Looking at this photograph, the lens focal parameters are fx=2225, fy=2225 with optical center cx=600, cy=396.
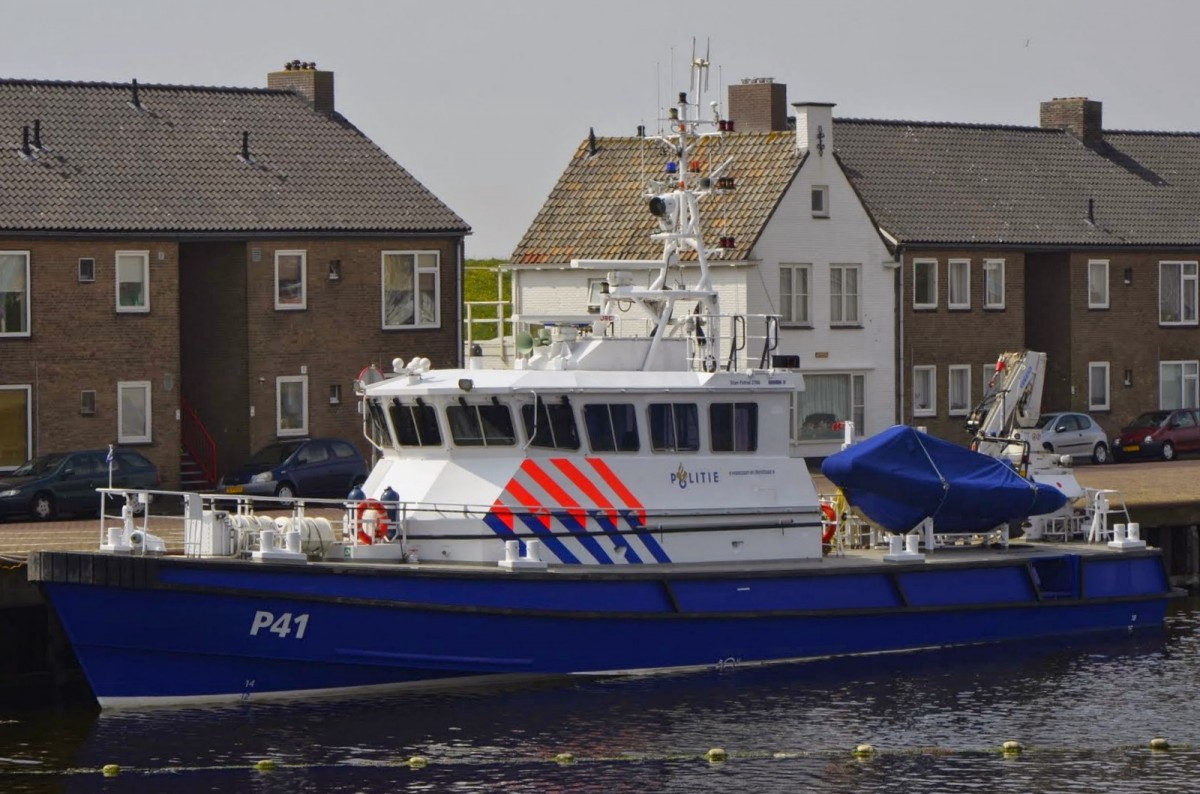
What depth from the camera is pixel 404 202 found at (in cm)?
4500

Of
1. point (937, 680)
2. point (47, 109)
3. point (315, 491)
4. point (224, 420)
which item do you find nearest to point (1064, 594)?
point (937, 680)

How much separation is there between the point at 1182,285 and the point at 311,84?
22.7 metres

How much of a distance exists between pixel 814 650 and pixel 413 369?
19.5 feet

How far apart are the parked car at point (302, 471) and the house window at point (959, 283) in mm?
17238

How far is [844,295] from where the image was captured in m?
49.1

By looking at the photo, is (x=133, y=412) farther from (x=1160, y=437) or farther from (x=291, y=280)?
(x=1160, y=437)

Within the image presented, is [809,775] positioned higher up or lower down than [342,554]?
lower down

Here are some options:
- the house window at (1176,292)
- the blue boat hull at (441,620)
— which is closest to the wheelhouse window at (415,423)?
the blue boat hull at (441,620)

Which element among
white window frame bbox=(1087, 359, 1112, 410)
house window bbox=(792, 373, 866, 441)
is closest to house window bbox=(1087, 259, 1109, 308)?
white window frame bbox=(1087, 359, 1112, 410)

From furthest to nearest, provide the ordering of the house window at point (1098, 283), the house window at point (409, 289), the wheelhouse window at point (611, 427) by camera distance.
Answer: the house window at point (1098, 283)
the house window at point (409, 289)
the wheelhouse window at point (611, 427)

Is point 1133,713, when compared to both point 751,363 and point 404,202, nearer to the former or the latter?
point 751,363

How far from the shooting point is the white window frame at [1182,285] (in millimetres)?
55250

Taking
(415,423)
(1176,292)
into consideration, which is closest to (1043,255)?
(1176,292)

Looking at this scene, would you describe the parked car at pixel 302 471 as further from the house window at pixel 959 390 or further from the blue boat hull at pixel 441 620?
the house window at pixel 959 390
